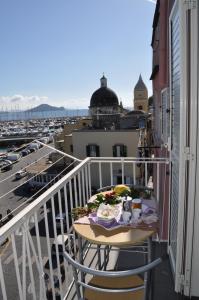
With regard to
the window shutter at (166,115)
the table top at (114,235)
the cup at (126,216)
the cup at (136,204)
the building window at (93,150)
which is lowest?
the building window at (93,150)

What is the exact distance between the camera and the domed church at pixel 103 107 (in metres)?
24.6

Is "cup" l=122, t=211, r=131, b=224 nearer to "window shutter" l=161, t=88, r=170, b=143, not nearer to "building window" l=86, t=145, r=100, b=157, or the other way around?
"window shutter" l=161, t=88, r=170, b=143

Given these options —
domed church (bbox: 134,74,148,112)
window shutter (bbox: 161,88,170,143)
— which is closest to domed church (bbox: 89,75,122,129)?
domed church (bbox: 134,74,148,112)

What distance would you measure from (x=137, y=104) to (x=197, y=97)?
37.0 m

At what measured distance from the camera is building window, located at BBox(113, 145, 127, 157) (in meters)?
18.1

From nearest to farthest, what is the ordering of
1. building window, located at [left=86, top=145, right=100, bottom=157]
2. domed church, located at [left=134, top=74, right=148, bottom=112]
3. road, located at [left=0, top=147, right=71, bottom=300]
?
road, located at [left=0, top=147, right=71, bottom=300] < building window, located at [left=86, top=145, right=100, bottom=157] < domed church, located at [left=134, top=74, right=148, bottom=112]

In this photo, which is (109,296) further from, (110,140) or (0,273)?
(110,140)

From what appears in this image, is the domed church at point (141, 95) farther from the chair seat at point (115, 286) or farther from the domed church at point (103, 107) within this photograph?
the chair seat at point (115, 286)

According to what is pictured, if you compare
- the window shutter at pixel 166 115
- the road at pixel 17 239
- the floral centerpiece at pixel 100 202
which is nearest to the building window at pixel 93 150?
the road at pixel 17 239

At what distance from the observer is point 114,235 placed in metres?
1.66

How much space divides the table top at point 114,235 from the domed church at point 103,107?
897 inches

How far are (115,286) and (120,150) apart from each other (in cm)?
1672

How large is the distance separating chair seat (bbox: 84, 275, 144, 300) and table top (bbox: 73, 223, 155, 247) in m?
0.27

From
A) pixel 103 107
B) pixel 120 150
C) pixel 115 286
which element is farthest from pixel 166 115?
pixel 103 107
